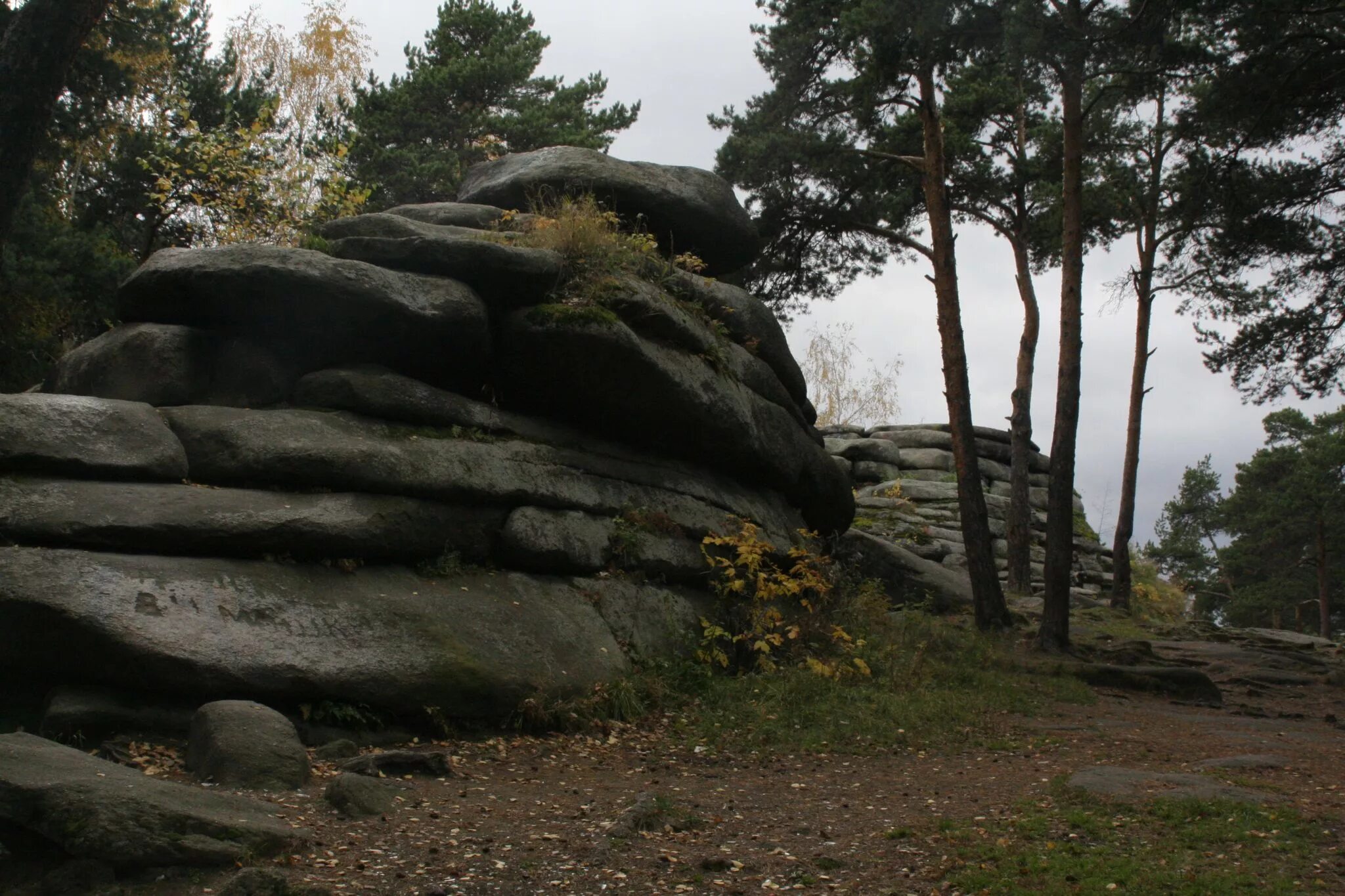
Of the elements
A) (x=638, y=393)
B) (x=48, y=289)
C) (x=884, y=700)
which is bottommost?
(x=884, y=700)

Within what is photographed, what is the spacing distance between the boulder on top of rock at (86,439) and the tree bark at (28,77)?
2.71m

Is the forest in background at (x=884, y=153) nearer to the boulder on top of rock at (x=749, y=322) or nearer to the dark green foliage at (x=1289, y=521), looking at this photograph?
the boulder on top of rock at (x=749, y=322)

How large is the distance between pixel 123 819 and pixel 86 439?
14.0 feet

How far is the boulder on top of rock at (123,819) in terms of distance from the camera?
4.70m

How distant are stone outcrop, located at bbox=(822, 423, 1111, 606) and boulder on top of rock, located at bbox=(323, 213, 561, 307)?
9359mm

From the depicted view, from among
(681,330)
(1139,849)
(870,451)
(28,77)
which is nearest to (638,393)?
(681,330)

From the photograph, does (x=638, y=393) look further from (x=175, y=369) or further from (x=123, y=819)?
(x=123, y=819)

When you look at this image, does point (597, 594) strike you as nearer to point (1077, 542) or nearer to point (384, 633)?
point (384, 633)

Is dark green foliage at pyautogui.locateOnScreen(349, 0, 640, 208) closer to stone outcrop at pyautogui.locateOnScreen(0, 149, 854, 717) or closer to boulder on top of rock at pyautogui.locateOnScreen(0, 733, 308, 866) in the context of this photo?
stone outcrop at pyautogui.locateOnScreen(0, 149, 854, 717)

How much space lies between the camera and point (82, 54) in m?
16.1

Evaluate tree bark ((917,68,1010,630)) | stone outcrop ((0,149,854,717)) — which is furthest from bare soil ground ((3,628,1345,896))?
tree bark ((917,68,1010,630))

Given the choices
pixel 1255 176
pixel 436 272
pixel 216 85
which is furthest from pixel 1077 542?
pixel 216 85

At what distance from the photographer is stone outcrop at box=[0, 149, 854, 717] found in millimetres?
7344

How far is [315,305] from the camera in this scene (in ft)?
31.5
